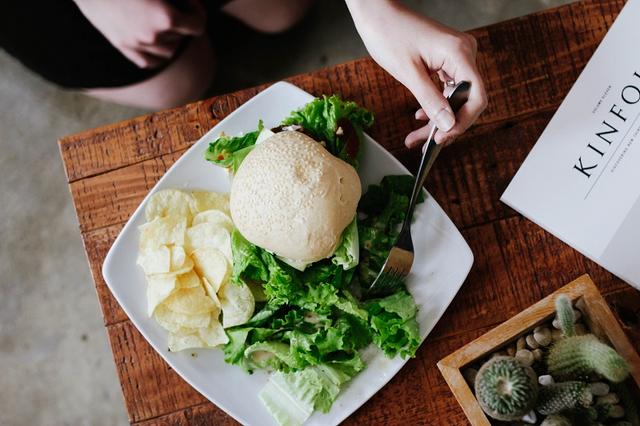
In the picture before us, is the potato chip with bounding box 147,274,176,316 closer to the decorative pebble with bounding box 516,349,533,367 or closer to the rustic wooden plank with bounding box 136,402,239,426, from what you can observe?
the rustic wooden plank with bounding box 136,402,239,426

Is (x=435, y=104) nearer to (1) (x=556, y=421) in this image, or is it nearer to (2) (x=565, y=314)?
(2) (x=565, y=314)

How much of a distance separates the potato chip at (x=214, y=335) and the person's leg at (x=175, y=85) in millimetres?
515

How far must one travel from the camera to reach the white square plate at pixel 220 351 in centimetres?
108

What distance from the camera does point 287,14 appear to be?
59.7 inches

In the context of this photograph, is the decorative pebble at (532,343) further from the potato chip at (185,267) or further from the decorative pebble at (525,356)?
the potato chip at (185,267)

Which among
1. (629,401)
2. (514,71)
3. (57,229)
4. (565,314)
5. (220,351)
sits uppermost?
(514,71)

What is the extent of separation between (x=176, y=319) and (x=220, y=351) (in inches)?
3.8

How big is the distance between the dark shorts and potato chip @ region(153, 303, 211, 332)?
455mm

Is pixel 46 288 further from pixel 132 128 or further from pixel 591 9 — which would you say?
pixel 591 9

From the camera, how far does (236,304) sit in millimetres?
1053

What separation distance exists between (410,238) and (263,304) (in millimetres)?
265

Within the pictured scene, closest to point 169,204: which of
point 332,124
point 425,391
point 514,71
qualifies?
point 332,124

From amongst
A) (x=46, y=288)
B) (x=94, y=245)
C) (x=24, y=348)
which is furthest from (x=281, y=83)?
(x=24, y=348)

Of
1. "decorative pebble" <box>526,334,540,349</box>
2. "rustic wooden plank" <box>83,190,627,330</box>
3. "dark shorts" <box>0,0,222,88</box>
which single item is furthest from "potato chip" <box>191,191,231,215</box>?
"decorative pebble" <box>526,334,540,349</box>
